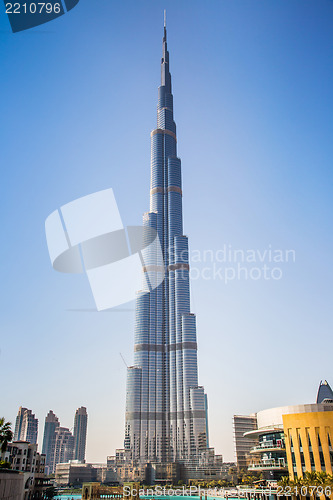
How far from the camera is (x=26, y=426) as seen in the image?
184m

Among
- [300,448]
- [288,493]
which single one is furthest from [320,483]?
[300,448]

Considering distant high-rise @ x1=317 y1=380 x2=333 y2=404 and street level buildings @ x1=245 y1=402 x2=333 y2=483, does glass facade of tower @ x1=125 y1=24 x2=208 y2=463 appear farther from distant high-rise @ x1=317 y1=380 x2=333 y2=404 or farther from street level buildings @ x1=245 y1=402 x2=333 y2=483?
street level buildings @ x1=245 y1=402 x2=333 y2=483

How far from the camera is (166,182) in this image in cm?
17000

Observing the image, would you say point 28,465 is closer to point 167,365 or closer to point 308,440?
point 308,440

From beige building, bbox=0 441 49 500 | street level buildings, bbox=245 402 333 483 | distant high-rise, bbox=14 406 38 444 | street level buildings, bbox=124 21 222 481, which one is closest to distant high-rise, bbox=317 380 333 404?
street level buildings, bbox=124 21 222 481

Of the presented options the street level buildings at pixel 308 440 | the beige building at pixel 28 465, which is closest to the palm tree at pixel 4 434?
the beige building at pixel 28 465

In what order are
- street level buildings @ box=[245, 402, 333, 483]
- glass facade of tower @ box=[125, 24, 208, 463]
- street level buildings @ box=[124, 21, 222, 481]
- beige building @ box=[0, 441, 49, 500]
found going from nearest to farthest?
1. street level buildings @ box=[245, 402, 333, 483]
2. beige building @ box=[0, 441, 49, 500]
3. street level buildings @ box=[124, 21, 222, 481]
4. glass facade of tower @ box=[125, 24, 208, 463]

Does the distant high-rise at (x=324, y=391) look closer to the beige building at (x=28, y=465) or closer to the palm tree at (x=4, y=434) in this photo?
the beige building at (x=28, y=465)

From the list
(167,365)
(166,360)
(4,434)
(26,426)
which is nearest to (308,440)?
(4,434)

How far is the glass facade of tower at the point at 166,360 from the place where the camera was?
13262 cm

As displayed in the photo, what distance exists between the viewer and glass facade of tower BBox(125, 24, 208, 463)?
13262 centimetres

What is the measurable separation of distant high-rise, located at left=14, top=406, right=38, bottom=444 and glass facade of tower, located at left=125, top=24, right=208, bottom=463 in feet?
231

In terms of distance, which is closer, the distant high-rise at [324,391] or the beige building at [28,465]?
the beige building at [28,465]

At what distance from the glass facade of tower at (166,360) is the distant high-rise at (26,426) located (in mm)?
70279
